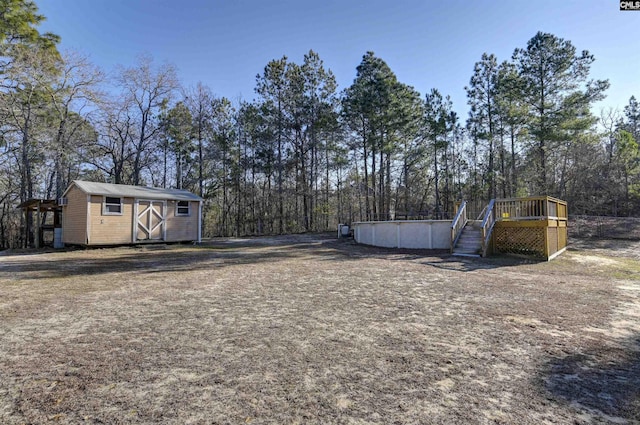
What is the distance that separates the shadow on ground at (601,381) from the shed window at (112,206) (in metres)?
15.2

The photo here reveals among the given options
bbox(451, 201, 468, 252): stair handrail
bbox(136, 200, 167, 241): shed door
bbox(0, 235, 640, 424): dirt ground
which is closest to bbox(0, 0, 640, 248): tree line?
bbox(451, 201, 468, 252): stair handrail

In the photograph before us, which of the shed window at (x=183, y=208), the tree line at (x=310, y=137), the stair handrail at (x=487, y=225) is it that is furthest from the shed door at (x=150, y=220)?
the stair handrail at (x=487, y=225)

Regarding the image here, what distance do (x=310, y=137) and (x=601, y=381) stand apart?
2468 cm

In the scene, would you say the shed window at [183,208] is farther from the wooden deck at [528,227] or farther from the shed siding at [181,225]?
the wooden deck at [528,227]

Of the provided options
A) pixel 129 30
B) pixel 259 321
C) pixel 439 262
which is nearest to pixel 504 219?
pixel 439 262

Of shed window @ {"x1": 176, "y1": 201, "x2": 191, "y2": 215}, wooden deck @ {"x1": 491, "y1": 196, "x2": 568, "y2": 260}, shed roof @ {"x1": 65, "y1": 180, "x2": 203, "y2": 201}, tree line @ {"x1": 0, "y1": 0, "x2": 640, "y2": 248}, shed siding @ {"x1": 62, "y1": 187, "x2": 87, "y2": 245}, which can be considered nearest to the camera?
wooden deck @ {"x1": 491, "y1": 196, "x2": 568, "y2": 260}

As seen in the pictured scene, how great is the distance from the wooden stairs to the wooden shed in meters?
12.7

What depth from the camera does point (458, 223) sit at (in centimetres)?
1232

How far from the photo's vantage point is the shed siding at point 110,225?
12562 millimetres

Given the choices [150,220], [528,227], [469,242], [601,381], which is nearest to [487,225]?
[469,242]

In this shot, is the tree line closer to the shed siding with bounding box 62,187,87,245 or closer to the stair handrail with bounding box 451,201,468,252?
the stair handrail with bounding box 451,201,468,252

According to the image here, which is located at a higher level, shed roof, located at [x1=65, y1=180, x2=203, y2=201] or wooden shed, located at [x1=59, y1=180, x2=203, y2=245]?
shed roof, located at [x1=65, y1=180, x2=203, y2=201]

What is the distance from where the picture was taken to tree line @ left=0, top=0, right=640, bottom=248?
16.9 m

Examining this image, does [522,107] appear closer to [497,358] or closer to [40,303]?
[497,358]
